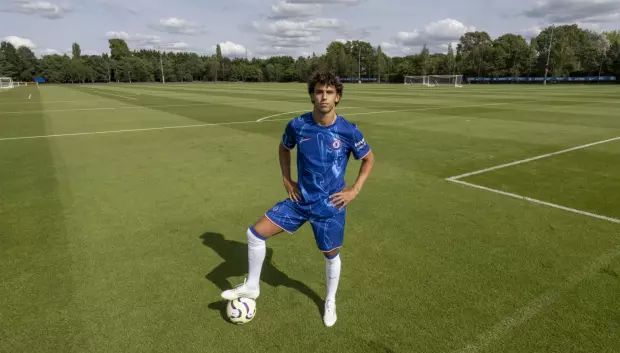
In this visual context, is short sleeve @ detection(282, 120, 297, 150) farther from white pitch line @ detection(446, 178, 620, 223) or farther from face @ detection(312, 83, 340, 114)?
white pitch line @ detection(446, 178, 620, 223)

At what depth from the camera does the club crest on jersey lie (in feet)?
10.8

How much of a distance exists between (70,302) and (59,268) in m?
0.89

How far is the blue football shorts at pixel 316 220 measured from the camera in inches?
134

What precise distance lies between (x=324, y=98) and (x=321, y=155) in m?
0.48

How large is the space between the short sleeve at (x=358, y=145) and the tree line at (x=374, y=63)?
288 feet

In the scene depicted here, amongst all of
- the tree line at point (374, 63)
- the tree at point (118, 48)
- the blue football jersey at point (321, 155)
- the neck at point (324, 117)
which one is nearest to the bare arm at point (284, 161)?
the blue football jersey at point (321, 155)

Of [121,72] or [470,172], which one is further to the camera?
[121,72]

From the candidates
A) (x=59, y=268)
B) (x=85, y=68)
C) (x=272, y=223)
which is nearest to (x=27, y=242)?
(x=59, y=268)

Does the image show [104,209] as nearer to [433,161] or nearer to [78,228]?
[78,228]

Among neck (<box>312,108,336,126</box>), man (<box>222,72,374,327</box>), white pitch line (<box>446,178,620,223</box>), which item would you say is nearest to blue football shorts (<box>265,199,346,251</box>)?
man (<box>222,72,374,327</box>)

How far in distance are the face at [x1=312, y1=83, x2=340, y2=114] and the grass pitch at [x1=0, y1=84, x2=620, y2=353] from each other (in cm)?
200

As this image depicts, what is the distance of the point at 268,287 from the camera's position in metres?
4.27

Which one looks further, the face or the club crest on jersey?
the club crest on jersey

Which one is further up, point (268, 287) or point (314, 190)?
point (314, 190)
